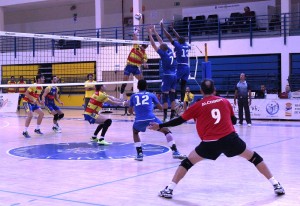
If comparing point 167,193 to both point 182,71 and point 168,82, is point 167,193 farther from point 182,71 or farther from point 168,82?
point 182,71

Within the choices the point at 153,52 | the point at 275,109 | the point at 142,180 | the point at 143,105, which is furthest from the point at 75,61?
the point at 142,180

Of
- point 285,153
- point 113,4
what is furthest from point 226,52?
point 285,153

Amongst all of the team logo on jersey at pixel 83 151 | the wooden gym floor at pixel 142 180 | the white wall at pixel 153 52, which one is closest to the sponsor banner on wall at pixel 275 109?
the white wall at pixel 153 52

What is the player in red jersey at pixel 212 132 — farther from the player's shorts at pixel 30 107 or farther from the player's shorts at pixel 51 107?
the player's shorts at pixel 51 107

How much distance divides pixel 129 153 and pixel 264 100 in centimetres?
1066

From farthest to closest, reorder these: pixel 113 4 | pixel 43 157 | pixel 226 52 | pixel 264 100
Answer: pixel 113 4 < pixel 226 52 < pixel 264 100 < pixel 43 157

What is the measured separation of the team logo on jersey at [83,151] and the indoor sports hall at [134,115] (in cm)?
2

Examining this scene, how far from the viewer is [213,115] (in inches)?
255

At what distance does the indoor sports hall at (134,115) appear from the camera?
7191mm

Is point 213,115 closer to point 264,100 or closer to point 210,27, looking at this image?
point 264,100

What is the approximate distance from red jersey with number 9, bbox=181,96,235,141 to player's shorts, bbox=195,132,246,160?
0.06 m

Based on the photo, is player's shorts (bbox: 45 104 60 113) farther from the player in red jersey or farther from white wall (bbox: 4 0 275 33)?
white wall (bbox: 4 0 275 33)

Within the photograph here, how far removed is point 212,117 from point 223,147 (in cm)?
42

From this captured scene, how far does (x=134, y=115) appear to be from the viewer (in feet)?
76.8
